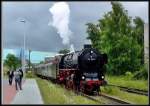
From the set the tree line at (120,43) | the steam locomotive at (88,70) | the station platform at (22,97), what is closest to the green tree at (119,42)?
the tree line at (120,43)

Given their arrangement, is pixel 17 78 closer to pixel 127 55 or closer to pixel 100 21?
pixel 127 55

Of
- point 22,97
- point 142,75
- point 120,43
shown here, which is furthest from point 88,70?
point 120,43

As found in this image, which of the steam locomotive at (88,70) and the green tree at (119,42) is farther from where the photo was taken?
the green tree at (119,42)

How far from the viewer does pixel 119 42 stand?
77.4 m

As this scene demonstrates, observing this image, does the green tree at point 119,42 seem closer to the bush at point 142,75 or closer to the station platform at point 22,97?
the bush at point 142,75

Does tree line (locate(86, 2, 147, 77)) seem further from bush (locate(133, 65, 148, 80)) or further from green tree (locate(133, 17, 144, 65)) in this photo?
bush (locate(133, 65, 148, 80))

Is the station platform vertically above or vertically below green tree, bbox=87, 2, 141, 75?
below

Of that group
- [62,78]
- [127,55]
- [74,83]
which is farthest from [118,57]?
[74,83]

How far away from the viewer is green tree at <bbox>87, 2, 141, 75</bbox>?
252 feet

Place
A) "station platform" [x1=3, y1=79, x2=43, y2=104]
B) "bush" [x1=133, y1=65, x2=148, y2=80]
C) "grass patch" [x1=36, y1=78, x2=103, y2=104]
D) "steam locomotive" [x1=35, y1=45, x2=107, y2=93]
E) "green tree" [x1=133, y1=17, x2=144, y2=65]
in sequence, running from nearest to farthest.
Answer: "grass patch" [x1=36, y1=78, x2=103, y2=104]
"station platform" [x1=3, y1=79, x2=43, y2=104]
"steam locomotive" [x1=35, y1=45, x2=107, y2=93]
"bush" [x1=133, y1=65, x2=148, y2=80]
"green tree" [x1=133, y1=17, x2=144, y2=65]

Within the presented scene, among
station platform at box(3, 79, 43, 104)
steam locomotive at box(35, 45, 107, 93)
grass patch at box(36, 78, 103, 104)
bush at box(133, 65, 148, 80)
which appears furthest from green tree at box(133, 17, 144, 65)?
grass patch at box(36, 78, 103, 104)

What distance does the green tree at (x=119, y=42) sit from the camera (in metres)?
76.8

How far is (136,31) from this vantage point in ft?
280

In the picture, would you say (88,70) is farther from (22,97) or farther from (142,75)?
(142,75)
